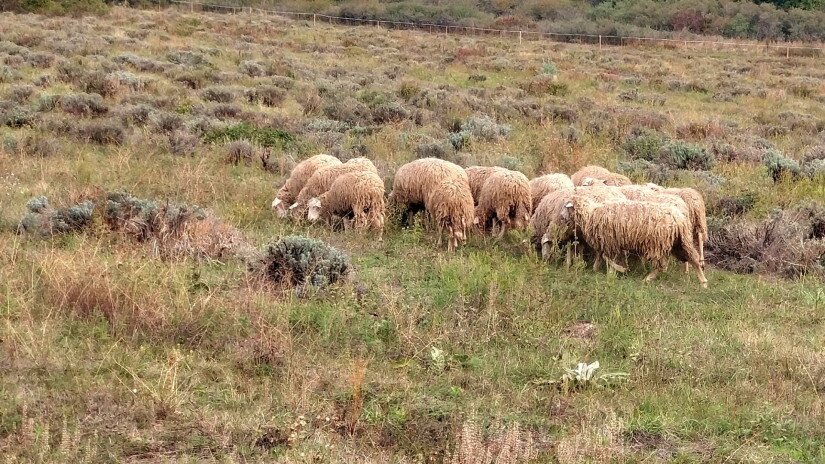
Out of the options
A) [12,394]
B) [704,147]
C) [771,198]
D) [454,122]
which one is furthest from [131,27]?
[12,394]

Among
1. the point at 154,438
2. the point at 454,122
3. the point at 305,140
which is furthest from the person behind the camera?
the point at 454,122

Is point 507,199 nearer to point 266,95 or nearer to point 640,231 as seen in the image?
point 640,231

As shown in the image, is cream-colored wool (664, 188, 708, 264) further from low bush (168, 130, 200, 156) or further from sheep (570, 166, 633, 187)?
low bush (168, 130, 200, 156)

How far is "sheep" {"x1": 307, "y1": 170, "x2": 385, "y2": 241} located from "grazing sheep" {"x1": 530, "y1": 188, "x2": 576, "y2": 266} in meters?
1.82

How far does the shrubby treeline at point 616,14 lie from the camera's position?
52469 mm

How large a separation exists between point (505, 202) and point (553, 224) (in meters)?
1.06

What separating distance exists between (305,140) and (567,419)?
9.48 meters

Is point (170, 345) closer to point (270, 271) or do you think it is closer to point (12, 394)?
point (12, 394)

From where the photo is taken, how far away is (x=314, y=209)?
29.2ft

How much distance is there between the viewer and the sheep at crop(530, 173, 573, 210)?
9.32 metres

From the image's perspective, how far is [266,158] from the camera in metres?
11.6

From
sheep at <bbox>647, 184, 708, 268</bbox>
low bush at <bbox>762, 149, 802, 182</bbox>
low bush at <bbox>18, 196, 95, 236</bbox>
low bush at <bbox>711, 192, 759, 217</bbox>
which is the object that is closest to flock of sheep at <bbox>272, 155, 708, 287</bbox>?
sheep at <bbox>647, 184, 708, 268</bbox>

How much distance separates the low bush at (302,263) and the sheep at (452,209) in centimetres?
212

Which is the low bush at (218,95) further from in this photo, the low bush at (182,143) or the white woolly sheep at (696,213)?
the white woolly sheep at (696,213)
